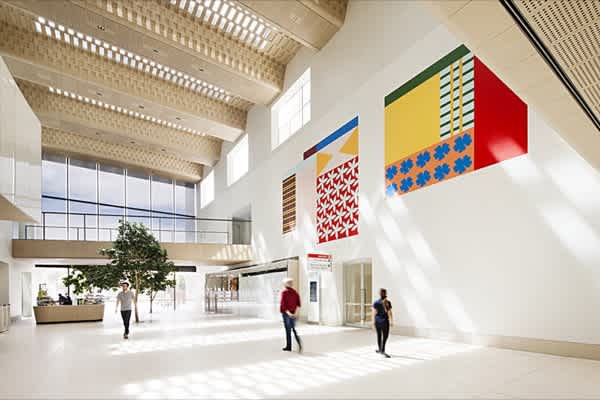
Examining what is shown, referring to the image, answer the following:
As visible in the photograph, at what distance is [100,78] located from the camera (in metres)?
19.8

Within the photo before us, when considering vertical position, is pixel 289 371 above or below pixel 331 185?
below

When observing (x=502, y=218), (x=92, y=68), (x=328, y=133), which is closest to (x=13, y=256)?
(x=92, y=68)

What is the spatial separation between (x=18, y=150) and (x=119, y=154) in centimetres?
2244

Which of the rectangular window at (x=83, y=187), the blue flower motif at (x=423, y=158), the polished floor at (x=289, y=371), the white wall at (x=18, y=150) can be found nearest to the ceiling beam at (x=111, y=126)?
the rectangular window at (x=83, y=187)

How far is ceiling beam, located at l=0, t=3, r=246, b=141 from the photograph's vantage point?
17.6 m

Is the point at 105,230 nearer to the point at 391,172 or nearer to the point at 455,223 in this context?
the point at 391,172

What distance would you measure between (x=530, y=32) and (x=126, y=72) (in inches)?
798

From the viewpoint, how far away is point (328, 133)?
16344 mm

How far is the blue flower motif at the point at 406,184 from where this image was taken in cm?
1187

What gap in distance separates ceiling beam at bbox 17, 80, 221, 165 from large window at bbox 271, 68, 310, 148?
9369 millimetres

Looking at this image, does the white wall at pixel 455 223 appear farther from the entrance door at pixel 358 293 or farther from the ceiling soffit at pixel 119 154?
the ceiling soffit at pixel 119 154

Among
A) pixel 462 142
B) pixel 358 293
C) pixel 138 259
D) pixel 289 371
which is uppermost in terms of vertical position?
pixel 462 142

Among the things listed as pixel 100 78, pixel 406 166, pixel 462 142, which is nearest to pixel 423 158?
pixel 406 166

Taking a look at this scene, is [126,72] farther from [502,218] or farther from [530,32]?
[530,32]
